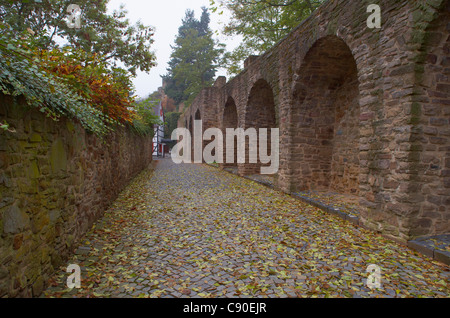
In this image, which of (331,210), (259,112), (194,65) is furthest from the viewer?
(194,65)

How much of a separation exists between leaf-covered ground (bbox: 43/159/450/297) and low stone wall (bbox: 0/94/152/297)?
270mm

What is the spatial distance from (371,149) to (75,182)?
404 cm

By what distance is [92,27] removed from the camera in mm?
11031

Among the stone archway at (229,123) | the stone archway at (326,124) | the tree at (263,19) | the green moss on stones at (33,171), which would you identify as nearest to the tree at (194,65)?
the tree at (263,19)

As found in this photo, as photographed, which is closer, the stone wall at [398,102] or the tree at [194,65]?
the stone wall at [398,102]

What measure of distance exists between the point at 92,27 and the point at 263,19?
11366mm

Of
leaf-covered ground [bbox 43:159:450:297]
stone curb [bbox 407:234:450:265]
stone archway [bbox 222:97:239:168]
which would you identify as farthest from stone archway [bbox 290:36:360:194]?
stone archway [bbox 222:97:239:168]

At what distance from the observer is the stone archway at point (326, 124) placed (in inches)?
255

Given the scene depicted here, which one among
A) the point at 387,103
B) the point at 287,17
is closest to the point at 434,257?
the point at 387,103

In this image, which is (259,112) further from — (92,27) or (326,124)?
(92,27)

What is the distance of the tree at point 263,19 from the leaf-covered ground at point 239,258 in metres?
9.60

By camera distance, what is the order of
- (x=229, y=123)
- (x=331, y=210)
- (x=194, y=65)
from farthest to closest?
(x=194, y=65), (x=229, y=123), (x=331, y=210)

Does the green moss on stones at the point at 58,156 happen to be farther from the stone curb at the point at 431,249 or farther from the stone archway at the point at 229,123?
the stone archway at the point at 229,123

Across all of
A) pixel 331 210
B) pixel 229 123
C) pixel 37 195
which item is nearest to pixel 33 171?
pixel 37 195
